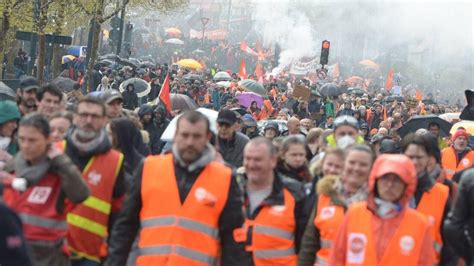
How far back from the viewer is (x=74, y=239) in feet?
26.2

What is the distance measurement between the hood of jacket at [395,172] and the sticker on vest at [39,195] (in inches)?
81.2

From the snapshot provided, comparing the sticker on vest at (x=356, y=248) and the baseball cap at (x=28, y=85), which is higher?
the baseball cap at (x=28, y=85)

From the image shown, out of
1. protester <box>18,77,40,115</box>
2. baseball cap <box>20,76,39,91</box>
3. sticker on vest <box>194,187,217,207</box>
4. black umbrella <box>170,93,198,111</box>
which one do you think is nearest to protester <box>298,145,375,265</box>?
sticker on vest <box>194,187,217,207</box>

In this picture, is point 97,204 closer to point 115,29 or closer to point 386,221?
point 386,221

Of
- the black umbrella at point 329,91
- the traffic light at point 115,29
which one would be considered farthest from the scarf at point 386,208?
the black umbrella at point 329,91

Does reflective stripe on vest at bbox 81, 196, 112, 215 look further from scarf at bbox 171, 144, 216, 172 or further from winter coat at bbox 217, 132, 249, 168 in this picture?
winter coat at bbox 217, 132, 249, 168

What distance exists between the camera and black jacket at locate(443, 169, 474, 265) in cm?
771

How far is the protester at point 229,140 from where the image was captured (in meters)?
11.3

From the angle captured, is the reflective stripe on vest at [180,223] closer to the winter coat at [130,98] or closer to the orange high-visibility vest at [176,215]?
the orange high-visibility vest at [176,215]

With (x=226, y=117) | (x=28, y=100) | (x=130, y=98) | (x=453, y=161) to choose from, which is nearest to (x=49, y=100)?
(x=28, y=100)

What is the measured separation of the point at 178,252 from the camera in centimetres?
694

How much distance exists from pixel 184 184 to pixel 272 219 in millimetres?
1171

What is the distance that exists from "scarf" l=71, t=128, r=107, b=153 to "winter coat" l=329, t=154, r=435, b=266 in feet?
6.80

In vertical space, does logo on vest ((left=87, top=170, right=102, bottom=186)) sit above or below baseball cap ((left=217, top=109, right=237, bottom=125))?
below
